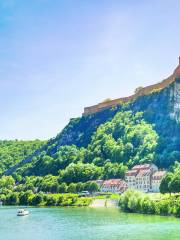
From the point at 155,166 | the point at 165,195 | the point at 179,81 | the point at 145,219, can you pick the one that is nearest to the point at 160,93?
the point at 179,81

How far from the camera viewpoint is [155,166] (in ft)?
317

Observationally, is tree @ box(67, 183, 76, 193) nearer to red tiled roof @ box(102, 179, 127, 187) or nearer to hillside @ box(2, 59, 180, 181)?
red tiled roof @ box(102, 179, 127, 187)

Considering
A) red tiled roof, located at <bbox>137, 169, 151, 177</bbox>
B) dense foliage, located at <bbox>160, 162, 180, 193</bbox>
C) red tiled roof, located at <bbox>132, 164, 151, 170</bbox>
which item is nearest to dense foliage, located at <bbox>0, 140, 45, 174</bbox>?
red tiled roof, located at <bbox>132, 164, 151, 170</bbox>

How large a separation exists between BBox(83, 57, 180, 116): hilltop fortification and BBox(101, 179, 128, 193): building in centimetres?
2978

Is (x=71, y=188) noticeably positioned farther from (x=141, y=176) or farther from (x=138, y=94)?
(x=138, y=94)

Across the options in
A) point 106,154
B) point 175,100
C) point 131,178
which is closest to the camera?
point 131,178

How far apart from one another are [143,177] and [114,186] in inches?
210

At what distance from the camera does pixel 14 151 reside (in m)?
176

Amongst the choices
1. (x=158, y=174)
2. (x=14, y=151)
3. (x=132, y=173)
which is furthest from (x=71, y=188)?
(x=14, y=151)

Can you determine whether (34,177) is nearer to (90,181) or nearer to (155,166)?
(90,181)

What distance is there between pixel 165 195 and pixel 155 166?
28106mm

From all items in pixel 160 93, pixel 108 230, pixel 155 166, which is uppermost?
pixel 160 93

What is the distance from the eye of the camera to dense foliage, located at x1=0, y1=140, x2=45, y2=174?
163 meters

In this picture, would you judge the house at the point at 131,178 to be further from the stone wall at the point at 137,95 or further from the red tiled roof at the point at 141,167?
the stone wall at the point at 137,95
